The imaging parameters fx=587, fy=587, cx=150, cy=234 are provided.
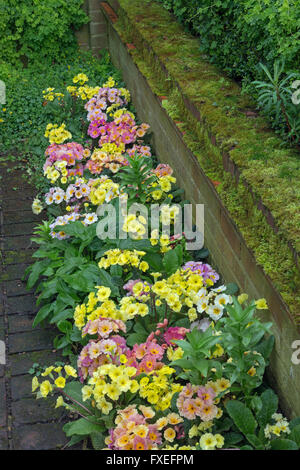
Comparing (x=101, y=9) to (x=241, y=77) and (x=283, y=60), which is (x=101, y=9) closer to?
(x=241, y=77)

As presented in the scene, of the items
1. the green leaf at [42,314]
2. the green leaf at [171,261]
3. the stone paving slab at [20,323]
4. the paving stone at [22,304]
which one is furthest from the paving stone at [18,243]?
the green leaf at [171,261]

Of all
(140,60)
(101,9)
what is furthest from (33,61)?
(140,60)

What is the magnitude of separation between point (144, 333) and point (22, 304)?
1078mm

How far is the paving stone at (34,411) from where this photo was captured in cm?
319

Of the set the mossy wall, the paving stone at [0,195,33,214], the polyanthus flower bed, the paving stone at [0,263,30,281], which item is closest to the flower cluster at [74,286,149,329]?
the polyanthus flower bed

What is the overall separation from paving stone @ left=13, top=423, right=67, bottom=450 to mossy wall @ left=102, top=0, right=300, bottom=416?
116cm

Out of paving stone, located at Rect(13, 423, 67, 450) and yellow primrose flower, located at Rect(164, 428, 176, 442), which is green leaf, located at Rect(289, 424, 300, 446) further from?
paving stone, located at Rect(13, 423, 67, 450)

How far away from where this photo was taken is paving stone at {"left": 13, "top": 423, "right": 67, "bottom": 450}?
3.03 m

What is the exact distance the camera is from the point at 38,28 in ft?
23.7

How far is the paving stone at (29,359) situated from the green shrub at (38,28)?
484 centimetres

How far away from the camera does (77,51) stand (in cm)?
785

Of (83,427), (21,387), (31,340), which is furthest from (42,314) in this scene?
(83,427)

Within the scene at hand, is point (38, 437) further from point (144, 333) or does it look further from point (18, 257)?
point (18, 257)
